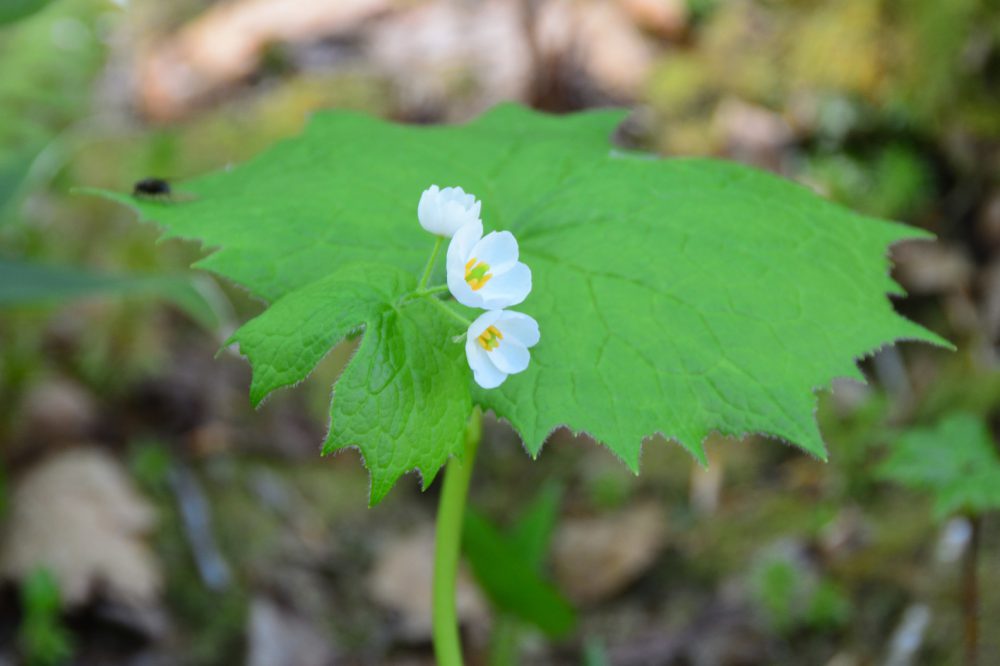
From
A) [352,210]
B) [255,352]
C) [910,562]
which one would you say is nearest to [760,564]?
[910,562]

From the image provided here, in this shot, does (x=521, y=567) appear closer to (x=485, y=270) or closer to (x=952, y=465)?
(x=952, y=465)

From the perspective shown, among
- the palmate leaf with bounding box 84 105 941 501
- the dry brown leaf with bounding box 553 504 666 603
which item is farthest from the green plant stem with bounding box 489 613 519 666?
the palmate leaf with bounding box 84 105 941 501

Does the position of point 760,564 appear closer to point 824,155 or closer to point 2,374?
point 824,155

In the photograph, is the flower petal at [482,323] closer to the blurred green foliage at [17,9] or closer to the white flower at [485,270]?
the white flower at [485,270]

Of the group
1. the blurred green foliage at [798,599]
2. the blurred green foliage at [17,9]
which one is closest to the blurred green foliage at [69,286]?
Result: the blurred green foliage at [17,9]

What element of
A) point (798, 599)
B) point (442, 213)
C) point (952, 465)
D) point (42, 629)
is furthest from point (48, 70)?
point (952, 465)

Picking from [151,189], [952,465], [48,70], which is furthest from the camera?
[48,70]
